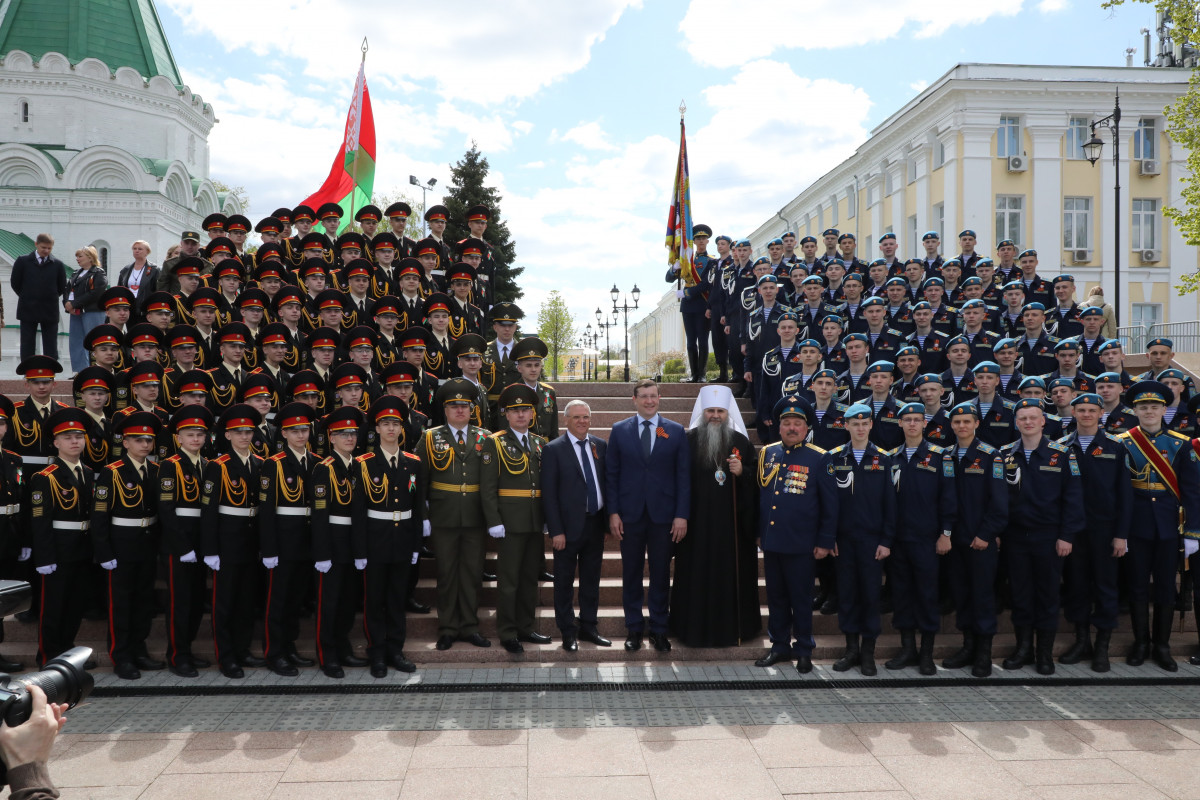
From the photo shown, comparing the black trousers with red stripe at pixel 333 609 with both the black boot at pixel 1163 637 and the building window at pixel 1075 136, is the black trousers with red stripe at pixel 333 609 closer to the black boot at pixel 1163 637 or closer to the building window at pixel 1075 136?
the black boot at pixel 1163 637

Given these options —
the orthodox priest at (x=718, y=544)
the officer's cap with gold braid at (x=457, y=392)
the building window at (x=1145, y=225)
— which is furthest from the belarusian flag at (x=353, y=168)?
the building window at (x=1145, y=225)

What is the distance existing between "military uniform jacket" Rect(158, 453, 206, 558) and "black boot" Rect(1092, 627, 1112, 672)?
7.02m

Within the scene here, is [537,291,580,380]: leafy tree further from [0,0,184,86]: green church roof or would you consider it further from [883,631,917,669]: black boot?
[883,631,917,669]: black boot

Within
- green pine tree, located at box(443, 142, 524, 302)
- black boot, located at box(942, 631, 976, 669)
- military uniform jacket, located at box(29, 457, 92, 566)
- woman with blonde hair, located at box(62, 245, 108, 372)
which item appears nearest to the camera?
military uniform jacket, located at box(29, 457, 92, 566)

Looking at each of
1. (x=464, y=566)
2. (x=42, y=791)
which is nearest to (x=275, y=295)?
(x=464, y=566)

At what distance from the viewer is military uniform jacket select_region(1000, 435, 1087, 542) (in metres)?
6.26

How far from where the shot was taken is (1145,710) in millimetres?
5512

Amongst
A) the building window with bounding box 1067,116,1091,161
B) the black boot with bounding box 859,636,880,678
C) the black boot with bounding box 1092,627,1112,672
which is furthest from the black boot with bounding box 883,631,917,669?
the building window with bounding box 1067,116,1091,161

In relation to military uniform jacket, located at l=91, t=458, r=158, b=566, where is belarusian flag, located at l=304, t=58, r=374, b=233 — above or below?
above

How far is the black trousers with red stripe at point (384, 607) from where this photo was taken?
241 inches

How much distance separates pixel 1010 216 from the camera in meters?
32.4

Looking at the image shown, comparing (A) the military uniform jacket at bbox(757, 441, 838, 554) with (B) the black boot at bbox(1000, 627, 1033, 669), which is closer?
(A) the military uniform jacket at bbox(757, 441, 838, 554)

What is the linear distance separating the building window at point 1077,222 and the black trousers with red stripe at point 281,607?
34209 mm

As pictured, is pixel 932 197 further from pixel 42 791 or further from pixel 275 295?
pixel 42 791
